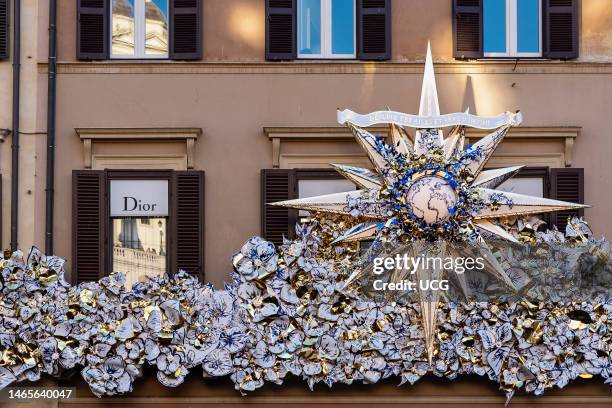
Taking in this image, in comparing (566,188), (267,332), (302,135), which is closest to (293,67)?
(302,135)

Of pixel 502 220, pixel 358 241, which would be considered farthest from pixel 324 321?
pixel 502 220

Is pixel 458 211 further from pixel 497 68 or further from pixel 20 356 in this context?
pixel 20 356

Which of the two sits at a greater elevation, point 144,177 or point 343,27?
point 343,27

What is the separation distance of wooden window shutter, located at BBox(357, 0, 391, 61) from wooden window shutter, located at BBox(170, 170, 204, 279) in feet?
9.44

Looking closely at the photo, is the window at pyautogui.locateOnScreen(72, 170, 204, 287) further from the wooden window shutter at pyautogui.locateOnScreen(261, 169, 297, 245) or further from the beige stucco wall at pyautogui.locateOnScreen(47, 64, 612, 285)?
the wooden window shutter at pyautogui.locateOnScreen(261, 169, 297, 245)

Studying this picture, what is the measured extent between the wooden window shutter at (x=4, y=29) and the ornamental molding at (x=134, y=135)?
1.47 m

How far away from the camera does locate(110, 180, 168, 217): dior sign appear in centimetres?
2348

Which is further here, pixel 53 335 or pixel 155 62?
pixel 155 62

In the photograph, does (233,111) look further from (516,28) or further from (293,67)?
(516,28)

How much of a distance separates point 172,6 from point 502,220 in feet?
18.1

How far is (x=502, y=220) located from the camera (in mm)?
22438

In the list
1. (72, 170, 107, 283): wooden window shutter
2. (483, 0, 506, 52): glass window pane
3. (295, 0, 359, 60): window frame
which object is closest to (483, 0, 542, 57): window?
(483, 0, 506, 52): glass window pane

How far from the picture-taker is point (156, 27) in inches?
939

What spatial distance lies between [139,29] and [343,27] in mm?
2874
